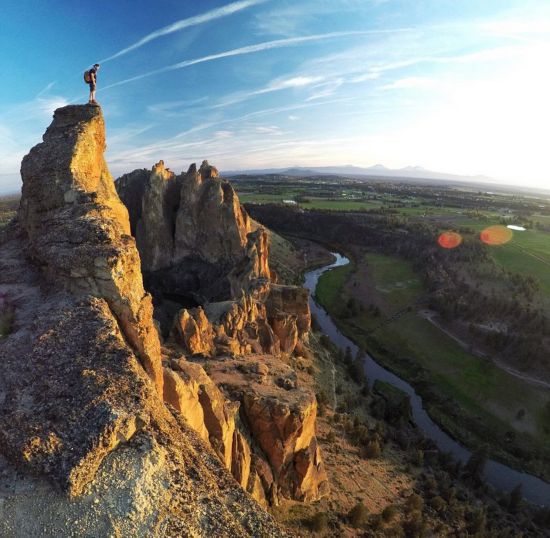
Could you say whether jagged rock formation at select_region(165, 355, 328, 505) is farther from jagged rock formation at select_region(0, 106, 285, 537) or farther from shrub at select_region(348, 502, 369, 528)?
jagged rock formation at select_region(0, 106, 285, 537)

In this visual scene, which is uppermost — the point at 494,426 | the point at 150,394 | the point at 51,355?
the point at 51,355

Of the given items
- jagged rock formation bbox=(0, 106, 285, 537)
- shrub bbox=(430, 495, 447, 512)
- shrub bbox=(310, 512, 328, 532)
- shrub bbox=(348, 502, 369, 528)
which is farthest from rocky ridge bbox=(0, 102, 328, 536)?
shrub bbox=(430, 495, 447, 512)

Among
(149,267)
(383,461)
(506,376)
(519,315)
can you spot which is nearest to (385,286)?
(519,315)

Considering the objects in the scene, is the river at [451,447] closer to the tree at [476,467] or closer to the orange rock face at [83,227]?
the tree at [476,467]

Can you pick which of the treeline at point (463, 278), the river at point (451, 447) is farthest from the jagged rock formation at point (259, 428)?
the treeline at point (463, 278)

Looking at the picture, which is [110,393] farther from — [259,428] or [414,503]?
[414,503]

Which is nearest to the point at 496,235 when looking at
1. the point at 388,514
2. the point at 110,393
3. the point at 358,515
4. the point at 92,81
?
the point at 388,514

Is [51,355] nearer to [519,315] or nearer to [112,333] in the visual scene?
[112,333]
